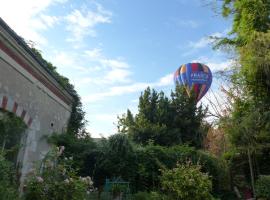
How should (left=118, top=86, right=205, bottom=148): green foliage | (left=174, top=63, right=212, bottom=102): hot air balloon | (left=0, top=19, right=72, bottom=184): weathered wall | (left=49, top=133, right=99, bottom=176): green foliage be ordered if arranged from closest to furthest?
(left=0, top=19, right=72, bottom=184): weathered wall → (left=49, top=133, right=99, bottom=176): green foliage → (left=118, top=86, right=205, bottom=148): green foliage → (left=174, top=63, right=212, bottom=102): hot air balloon

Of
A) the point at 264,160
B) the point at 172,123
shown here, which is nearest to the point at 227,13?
the point at 264,160

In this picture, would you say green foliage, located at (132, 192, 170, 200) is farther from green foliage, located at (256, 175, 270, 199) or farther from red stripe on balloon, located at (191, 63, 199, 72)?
red stripe on balloon, located at (191, 63, 199, 72)

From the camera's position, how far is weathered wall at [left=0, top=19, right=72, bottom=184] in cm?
817

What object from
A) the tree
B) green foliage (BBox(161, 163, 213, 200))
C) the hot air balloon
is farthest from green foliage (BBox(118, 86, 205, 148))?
green foliage (BBox(161, 163, 213, 200))

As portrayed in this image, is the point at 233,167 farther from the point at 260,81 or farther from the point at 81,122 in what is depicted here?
the point at 81,122

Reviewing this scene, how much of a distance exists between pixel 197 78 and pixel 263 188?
14534mm

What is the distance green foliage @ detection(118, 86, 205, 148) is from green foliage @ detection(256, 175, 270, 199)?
1061 cm

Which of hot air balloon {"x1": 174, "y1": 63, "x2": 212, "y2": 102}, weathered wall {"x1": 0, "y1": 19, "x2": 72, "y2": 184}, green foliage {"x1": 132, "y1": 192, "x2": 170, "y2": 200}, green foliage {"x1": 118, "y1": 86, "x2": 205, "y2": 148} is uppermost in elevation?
hot air balloon {"x1": 174, "y1": 63, "x2": 212, "y2": 102}

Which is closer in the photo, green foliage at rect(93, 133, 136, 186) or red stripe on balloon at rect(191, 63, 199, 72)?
green foliage at rect(93, 133, 136, 186)

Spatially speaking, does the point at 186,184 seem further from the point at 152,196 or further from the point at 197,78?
the point at 197,78

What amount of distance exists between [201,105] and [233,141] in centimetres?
1322

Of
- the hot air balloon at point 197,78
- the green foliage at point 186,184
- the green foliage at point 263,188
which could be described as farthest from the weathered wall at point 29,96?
→ the hot air balloon at point 197,78

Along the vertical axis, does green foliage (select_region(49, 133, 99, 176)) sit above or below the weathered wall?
below

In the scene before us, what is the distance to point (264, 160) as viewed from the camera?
16031mm
